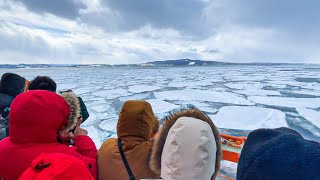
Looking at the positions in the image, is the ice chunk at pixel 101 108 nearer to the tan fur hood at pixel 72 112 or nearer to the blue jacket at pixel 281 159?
the tan fur hood at pixel 72 112

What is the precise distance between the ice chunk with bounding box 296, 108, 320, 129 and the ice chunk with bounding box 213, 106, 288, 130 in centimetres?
41

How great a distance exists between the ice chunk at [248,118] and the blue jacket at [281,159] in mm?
3747

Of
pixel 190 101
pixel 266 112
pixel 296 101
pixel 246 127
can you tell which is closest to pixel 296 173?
pixel 246 127

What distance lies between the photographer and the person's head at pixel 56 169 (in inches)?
29.7

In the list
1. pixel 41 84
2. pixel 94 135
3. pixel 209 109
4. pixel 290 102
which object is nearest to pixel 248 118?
pixel 209 109

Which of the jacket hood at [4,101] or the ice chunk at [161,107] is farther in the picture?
the ice chunk at [161,107]

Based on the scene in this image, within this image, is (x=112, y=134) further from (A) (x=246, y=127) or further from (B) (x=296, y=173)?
(B) (x=296, y=173)

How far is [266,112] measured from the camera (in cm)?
542

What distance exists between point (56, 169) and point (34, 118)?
1.81 ft

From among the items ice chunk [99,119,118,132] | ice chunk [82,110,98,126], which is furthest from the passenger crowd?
ice chunk [82,110,98,126]

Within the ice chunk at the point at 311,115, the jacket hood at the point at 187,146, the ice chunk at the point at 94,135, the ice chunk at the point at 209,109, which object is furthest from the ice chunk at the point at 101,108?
the jacket hood at the point at 187,146

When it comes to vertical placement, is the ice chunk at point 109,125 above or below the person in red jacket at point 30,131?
below

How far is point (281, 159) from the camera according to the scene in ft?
1.99

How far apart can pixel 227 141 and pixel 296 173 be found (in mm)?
1556
